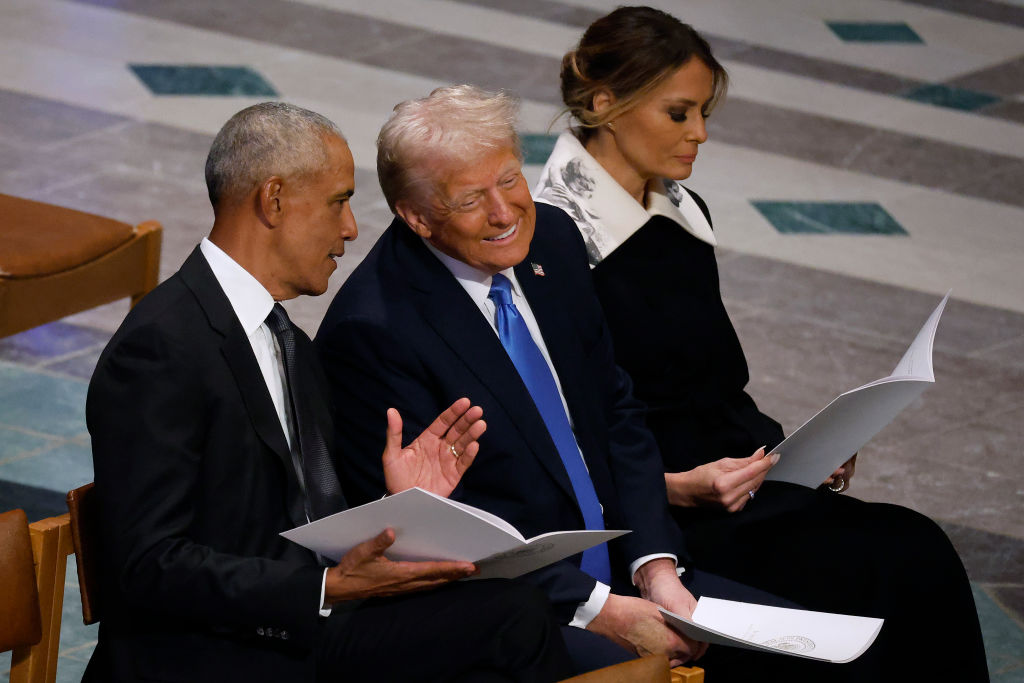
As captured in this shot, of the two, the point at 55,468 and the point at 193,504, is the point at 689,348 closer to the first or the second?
the point at 193,504

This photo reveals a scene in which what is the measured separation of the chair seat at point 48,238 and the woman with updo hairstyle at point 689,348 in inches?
59.5

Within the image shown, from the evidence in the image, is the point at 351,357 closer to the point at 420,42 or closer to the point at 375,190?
the point at 375,190

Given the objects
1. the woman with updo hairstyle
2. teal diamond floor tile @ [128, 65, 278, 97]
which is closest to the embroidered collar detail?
the woman with updo hairstyle

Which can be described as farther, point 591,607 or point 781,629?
point 591,607

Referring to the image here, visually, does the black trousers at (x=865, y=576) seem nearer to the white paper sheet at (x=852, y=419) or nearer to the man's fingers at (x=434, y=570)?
the white paper sheet at (x=852, y=419)

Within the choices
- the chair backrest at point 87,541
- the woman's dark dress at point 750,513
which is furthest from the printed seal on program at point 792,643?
the chair backrest at point 87,541

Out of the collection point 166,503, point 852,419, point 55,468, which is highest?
point 166,503

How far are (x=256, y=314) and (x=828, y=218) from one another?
457 cm

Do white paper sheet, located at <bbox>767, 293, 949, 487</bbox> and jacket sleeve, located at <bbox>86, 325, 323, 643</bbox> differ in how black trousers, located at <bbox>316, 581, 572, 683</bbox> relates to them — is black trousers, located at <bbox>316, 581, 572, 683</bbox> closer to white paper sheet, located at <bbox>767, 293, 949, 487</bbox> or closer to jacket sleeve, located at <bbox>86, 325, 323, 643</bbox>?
jacket sleeve, located at <bbox>86, 325, 323, 643</bbox>

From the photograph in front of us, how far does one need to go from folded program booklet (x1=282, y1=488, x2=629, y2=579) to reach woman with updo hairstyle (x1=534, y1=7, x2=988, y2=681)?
75 centimetres

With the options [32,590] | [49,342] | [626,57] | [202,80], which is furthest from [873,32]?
[32,590]

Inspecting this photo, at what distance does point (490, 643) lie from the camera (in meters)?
2.15

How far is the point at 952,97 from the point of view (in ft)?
28.0

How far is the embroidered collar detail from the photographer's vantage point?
312 cm
